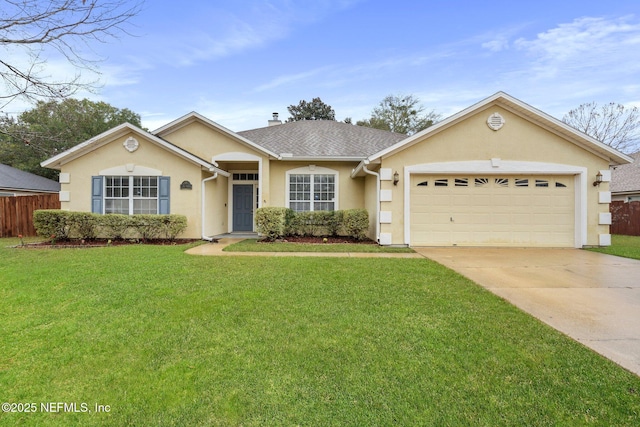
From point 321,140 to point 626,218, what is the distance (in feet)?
53.6

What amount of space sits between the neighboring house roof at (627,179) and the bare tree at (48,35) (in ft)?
82.4

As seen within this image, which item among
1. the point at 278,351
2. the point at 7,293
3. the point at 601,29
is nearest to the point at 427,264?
the point at 278,351

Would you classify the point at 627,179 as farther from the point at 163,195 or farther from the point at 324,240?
the point at 163,195

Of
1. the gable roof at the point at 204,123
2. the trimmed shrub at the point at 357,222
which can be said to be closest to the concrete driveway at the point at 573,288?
the trimmed shrub at the point at 357,222

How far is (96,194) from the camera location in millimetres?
11086

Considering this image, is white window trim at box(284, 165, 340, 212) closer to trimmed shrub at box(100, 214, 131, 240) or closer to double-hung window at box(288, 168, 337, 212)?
double-hung window at box(288, 168, 337, 212)

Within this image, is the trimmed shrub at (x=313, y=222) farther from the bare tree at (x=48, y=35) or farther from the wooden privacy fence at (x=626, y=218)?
the wooden privacy fence at (x=626, y=218)

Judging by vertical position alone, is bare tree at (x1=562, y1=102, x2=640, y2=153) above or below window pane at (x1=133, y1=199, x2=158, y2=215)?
above

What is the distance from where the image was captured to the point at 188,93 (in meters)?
15.6

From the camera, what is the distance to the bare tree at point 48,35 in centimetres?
533

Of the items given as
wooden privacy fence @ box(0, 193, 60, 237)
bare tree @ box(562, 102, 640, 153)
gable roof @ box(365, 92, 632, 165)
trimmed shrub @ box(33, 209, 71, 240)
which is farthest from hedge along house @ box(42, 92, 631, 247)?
bare tree @ box(562, 102, 640, 153)

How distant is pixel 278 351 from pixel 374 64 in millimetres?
17850

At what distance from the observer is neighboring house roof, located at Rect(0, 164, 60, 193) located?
18.1 meters

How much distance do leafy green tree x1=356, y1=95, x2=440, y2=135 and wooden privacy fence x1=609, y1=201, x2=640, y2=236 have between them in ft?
60.1
